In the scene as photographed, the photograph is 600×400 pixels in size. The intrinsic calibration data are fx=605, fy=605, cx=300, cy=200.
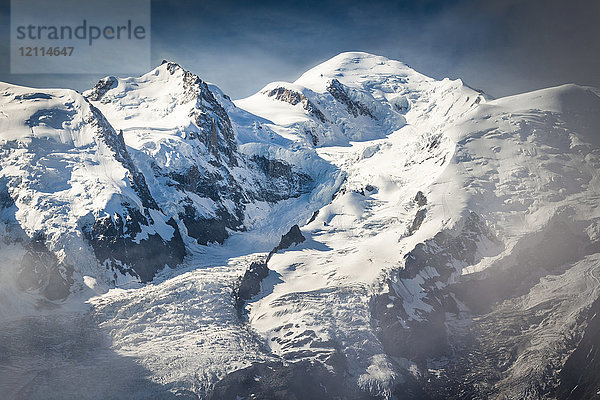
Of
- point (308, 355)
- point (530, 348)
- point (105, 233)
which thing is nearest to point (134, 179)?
point (105, 233)

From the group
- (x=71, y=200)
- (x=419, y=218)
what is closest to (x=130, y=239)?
(x=71, y=200)

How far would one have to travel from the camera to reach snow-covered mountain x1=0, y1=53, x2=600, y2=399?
102812 millimetres

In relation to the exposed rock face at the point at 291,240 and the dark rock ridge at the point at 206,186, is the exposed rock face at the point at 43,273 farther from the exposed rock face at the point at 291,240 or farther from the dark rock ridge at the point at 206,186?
the exposed rock face at the point at 291,240

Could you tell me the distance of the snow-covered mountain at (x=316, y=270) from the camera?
102812 millimetres

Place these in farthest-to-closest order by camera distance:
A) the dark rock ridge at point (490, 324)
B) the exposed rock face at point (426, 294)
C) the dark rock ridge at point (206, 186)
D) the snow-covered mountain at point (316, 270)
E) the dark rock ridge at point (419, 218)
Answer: the dark rock ridge at point (206, 186) → the dark rock ridge at point (419, 218) → the exposed rock face at point (426, 294) → the snow-covered mountain at point (316, 270) → the dark rock ridge at point (490, 324)

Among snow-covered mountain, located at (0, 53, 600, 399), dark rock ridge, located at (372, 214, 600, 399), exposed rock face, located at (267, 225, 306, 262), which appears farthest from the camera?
exposed rock face, located at (267, 225, 306, 262)

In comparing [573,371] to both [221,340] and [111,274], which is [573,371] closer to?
[221,340]

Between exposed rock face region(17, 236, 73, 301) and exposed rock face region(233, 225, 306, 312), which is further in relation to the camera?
exposed rock face region(233, 225, 306, 312)

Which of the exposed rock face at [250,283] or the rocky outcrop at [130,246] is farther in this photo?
the rocky outcrop at [130,246]

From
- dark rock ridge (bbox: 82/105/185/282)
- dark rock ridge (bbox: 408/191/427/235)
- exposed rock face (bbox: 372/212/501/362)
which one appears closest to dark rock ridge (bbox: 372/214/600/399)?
exposed rock face (bbox: 372/212/501/362)

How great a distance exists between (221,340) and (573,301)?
6581 cm

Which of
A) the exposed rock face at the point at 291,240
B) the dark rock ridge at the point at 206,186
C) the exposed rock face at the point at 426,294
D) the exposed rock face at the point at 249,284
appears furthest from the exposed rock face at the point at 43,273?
the exposed rock face at the point at 426,294

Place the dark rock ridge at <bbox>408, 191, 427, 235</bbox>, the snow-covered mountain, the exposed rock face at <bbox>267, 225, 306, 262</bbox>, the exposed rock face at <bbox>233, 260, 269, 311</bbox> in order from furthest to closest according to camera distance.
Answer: the exposed rock face at <bbox>267, 225, 306, 262</bbox> → the dark rock ridge at <bbox>408, 191, 427, 235</bbox> → the exposed rock face at <bbox>233, 260, 269, 311</bbox> → the snow-covered mountain

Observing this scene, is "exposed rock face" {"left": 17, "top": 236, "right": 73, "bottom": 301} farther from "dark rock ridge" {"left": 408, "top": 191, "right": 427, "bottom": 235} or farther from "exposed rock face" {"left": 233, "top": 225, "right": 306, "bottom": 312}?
"dark rock ridge" {"left": 408, "top": 191, "right": 427, "bottom": 235}
